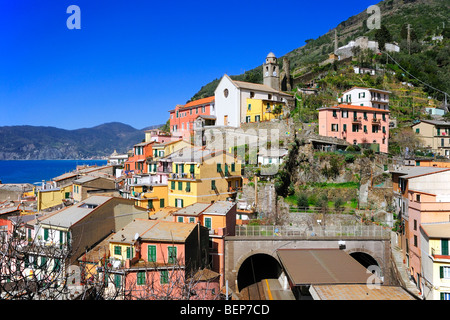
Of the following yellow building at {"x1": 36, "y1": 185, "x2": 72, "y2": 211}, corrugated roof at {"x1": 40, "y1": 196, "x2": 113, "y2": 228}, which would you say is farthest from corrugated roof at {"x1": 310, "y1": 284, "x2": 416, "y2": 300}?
yellow building at {"x1": 36, "y1": 185, "x2": 72, "y2": 211}

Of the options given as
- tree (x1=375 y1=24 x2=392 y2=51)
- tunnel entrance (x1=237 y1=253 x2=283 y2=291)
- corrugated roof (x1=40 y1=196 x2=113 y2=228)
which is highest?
tree (x1=375 y1=24 x2=392 y2=51)

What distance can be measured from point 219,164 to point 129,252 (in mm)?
14665

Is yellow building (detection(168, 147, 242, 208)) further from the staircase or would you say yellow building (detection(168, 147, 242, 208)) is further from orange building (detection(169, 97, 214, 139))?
orange building (detection(169, 97, 214, 139))

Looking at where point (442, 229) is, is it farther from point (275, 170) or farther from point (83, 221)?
point (83, 221)

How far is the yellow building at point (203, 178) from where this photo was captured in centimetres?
3142

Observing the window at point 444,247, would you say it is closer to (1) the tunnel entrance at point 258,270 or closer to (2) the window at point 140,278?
(1) the tunnel entrance at point 258,270

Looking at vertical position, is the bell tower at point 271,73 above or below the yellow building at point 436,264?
above

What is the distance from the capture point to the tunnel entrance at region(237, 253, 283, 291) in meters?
28.8

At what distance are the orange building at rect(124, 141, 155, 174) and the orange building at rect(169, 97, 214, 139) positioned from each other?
7105 mm

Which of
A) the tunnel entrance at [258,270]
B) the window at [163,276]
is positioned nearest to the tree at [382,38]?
the tunnel entrance at [258,270]

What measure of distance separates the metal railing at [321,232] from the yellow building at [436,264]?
6.14 metres

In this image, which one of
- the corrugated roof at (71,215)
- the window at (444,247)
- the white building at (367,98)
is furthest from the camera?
the white building at (367,98)

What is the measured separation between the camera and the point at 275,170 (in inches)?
1270

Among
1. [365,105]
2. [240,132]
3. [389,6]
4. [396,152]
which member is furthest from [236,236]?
[389,6]
